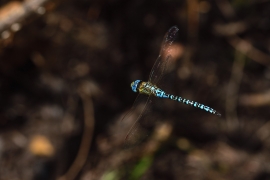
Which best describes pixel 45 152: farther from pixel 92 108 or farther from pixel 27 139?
pixel 92 108

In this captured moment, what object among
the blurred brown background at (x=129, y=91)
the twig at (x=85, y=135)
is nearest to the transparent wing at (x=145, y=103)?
the blurred brown background at (x=129, y=91)

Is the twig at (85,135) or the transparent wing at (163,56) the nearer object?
the transparent wing at (163,56)

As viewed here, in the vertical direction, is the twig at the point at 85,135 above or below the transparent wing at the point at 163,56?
below

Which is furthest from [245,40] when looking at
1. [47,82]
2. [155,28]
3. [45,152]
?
[45,152]

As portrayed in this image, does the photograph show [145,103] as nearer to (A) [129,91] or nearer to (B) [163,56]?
(B) [163,56]

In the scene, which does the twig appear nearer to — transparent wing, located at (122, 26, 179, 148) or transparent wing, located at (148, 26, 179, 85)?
transparent wing, located at (122, 26, 179, 148)

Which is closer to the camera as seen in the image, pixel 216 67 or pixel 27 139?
pixel 27 139

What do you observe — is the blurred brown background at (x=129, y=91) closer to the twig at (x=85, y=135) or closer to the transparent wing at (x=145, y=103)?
A: the twig at (x=85, y=135)
